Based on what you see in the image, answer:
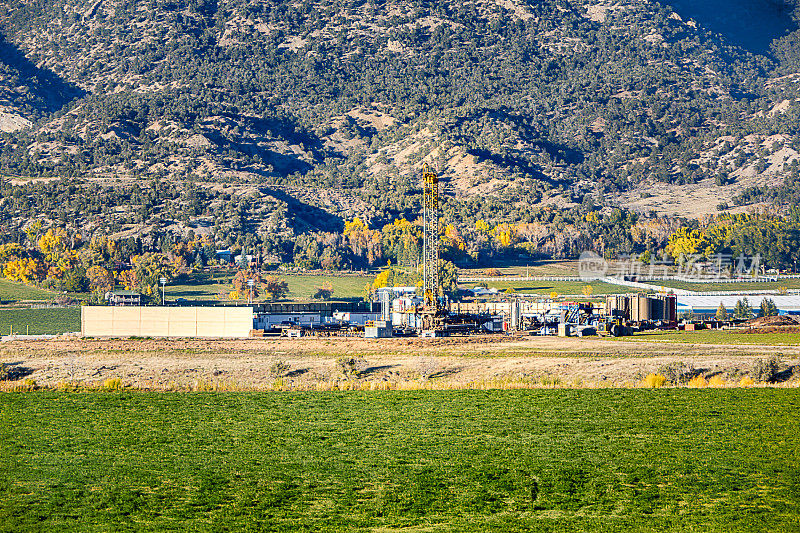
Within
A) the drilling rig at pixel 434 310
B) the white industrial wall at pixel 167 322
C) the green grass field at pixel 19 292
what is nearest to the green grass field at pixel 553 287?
the drilling rig at pixel 434 310

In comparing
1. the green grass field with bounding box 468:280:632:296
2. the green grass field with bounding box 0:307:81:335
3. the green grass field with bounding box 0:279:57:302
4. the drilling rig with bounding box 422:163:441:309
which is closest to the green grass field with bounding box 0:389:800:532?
the drilling rig with bounding box 422:163:441:309

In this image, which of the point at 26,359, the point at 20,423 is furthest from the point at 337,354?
the point at 20,423

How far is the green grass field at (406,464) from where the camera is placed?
2514 cm

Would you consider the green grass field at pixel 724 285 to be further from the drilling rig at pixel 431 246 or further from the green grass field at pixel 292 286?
the drilling rig at pixel 431 246

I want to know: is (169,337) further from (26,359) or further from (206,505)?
(206,505)

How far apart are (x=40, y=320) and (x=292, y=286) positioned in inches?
2103

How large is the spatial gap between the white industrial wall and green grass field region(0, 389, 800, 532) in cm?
5998

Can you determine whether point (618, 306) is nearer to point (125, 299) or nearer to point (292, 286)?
point (125, 299)

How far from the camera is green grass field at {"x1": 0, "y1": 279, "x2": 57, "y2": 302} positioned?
163625mm

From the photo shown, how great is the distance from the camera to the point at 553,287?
563 ft

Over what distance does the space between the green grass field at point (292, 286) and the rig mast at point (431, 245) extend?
49.1 m

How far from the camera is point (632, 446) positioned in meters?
34.1

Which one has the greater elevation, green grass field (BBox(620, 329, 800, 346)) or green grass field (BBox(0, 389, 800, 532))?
green grass field (BBox(620, 329, 800, 346))

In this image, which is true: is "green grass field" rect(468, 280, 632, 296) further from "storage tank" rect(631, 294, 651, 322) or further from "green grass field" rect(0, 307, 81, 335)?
"green grass field" rect(0, 307, 81, 335)
